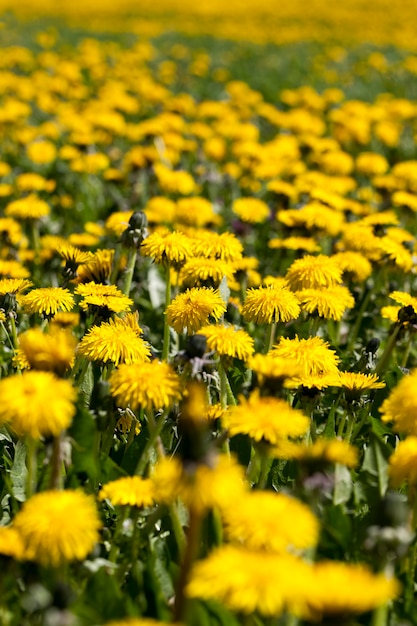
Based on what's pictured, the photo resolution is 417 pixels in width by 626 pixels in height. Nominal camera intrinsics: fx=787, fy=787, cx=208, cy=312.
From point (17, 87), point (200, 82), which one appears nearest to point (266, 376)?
point (17, 87)

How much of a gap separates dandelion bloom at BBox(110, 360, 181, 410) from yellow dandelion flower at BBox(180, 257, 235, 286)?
884 mm

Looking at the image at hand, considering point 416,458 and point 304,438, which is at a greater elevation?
point 416,458

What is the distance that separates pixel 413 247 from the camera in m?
3.98

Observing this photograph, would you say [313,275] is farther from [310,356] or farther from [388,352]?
[310,356]

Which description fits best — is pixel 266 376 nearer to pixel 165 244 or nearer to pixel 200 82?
pixel 165 244

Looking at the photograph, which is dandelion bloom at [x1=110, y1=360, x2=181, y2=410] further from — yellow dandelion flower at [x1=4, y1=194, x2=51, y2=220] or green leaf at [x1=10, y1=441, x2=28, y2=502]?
yellow dandelion flower at [x1=4, y1=194, x2=51, y2=220]

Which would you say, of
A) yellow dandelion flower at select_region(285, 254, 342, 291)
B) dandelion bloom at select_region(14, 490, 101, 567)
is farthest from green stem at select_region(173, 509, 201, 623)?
yellow dandelion flower at select_region(285, 254, 342, 291)

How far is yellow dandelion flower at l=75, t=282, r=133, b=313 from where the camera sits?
2.59 meters

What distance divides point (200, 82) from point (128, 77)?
228 centimetres

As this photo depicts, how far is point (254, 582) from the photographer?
4.17 ft

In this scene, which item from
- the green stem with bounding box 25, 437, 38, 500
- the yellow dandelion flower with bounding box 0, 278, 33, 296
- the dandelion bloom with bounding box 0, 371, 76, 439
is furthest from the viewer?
the yellow dandelion flower with bounding box 0, 278, 33, 296

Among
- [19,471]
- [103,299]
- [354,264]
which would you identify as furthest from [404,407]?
[354,264]

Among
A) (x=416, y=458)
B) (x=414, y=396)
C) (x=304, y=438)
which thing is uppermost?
(x=414, y=396)

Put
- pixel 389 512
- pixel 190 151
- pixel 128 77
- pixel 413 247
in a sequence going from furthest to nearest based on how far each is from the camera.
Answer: pixel 128 77 < pixel 190 151 < pixel 413 247 < pixel 389 512
